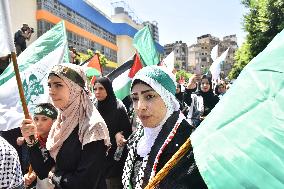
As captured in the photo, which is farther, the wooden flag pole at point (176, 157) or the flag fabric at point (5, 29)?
the flag fabric at point (5, 29)

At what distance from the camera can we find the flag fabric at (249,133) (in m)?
0.67

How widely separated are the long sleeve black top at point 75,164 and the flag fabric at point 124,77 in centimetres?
276

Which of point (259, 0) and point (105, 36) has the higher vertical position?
point (259, 0)

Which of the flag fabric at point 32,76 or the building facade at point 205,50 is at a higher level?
the flag fabric at point 32,76

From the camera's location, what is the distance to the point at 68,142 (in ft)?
6.79

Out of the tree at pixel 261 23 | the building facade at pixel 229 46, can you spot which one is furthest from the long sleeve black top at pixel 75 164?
the building facade at pixel 229 46

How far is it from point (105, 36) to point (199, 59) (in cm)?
6930

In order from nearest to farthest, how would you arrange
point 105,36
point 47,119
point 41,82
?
1. point 47,119
2. point 41,82
3. point 105,36

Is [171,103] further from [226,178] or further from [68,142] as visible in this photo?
[226,178]

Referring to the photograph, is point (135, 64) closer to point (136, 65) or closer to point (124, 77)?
point (136, 65)

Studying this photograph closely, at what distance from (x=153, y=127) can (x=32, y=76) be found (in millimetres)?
2121

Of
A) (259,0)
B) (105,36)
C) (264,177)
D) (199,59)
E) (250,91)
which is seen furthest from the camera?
(199,59)

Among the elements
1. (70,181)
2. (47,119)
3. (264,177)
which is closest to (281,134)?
(264,177)

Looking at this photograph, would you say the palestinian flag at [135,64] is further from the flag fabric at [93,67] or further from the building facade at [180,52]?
the building facade at [180,52]
